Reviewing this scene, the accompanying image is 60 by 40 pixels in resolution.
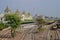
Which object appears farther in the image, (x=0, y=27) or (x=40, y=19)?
(x=0, y=27)

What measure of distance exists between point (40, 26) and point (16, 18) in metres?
9.93

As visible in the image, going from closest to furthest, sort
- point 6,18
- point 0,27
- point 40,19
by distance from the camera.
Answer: point 6,18
point 40,19
point 0,27

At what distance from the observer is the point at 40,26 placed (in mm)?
35719

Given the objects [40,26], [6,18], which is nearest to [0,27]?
[40,26]

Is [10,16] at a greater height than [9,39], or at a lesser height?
greater

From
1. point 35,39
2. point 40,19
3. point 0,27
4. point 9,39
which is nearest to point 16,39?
point 9,39

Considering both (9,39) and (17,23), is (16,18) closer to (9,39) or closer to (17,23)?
(17,23)

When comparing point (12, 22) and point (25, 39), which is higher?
point (12, 22)

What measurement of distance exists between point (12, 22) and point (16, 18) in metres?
0.73

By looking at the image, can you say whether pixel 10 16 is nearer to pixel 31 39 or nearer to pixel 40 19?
pixel 31 39

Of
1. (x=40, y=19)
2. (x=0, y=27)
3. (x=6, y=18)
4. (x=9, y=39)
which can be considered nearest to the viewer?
(x=9, y=39)

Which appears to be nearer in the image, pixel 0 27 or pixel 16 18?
pixel 16 18

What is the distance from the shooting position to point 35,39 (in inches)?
1016

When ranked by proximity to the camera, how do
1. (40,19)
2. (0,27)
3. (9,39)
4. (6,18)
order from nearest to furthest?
1. (9,39)
2. (6,18)
3. (40,19)
4. (0,27)
